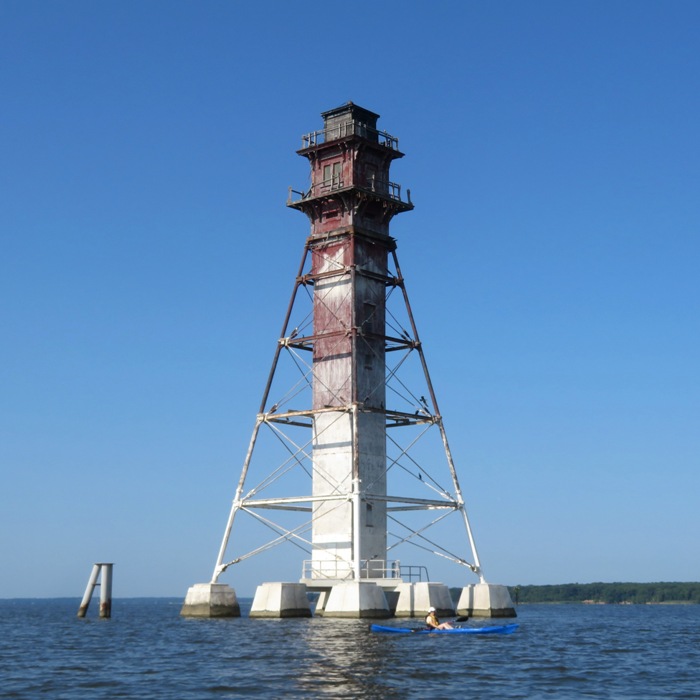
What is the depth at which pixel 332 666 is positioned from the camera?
3588 centimetres

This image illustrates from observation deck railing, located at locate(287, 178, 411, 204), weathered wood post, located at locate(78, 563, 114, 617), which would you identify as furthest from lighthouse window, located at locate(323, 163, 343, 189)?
weathered wood post, located at locate(78, 563, 114, 617)

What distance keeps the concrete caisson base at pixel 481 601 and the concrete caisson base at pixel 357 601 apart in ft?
21.5

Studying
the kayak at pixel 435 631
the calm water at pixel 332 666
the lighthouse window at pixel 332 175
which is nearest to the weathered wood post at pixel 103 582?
the calm water at pixel 332 666

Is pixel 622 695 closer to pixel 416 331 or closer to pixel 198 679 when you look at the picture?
pixel 198 679

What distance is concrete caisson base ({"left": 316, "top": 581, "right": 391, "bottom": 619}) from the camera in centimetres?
5141

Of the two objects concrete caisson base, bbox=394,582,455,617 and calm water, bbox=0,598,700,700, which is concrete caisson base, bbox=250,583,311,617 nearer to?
calm water, bbox=0,598,700,700

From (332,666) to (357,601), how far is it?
15597 millimetres

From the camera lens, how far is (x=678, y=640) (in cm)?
6147

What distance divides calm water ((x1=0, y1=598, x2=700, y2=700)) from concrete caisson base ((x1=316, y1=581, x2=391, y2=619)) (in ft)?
2.40

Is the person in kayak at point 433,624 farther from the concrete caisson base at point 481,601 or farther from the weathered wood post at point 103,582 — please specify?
the weathered wood post at point 103,582

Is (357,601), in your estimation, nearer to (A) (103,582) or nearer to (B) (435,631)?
(B) (435,631)

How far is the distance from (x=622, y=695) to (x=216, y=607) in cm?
3088

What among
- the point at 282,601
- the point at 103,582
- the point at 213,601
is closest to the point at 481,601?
the point at 282,601

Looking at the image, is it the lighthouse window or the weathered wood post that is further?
the weathered wood post
